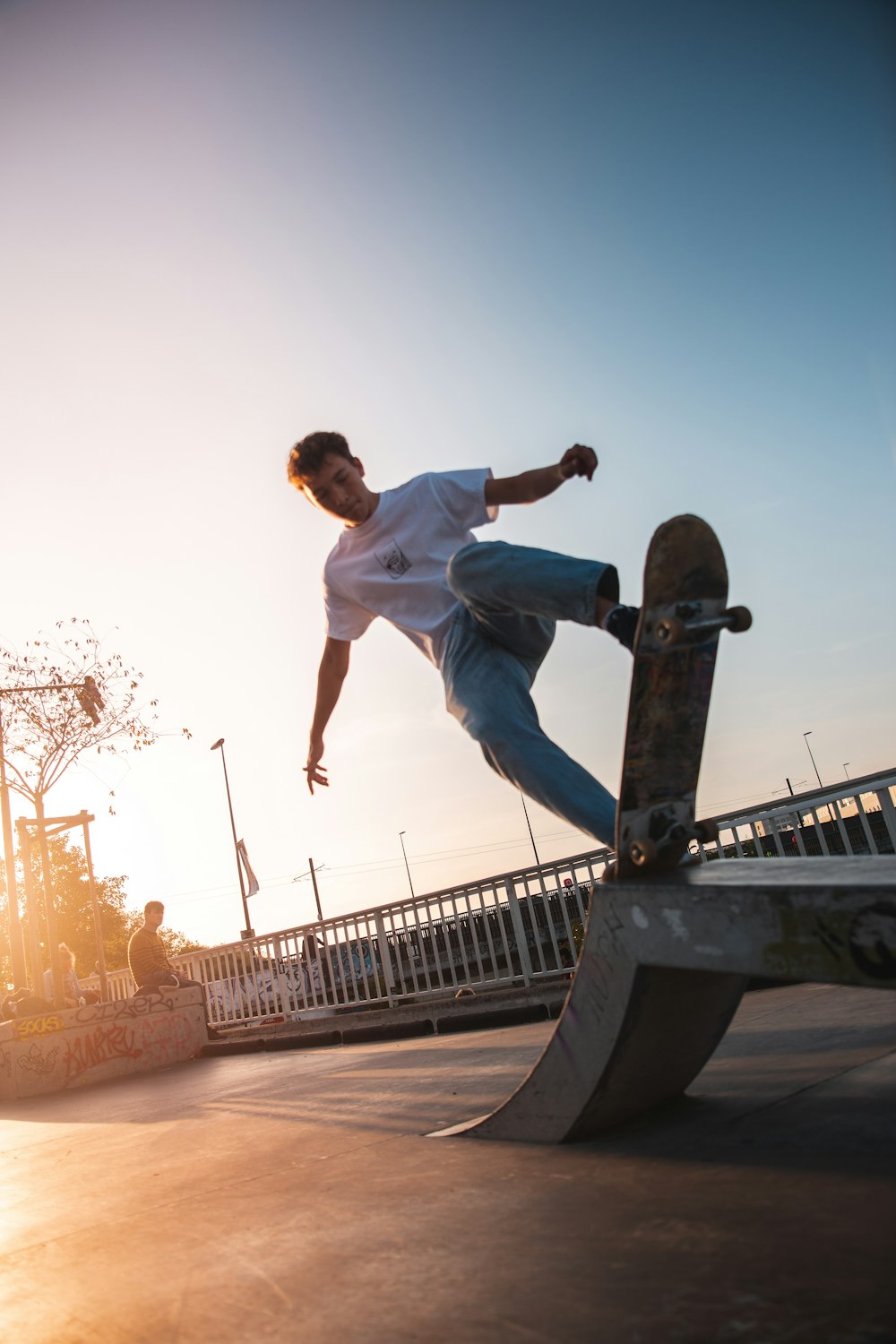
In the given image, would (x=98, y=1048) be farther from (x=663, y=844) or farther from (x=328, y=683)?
(x=663, y=844)

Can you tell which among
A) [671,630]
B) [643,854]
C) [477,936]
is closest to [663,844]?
[643,854]

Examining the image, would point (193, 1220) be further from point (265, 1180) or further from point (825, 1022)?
point (825, 1022)

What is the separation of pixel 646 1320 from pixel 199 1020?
11.9 meters

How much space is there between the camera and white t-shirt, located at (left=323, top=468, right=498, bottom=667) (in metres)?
3.41

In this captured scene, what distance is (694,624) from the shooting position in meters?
1.96

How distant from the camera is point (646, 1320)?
1.12 meters

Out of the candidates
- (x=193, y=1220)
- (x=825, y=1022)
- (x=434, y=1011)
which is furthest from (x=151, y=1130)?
(x=434, y=1011)

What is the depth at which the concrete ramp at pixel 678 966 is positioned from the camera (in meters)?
1.49

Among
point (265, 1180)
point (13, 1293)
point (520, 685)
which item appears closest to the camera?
point (13, 1293)

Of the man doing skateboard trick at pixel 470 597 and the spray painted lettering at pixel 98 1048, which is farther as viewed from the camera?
the spray painted lettering at pixel 98 1048

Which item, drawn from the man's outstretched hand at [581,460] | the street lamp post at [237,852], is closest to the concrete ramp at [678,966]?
the man's outstretched hand at [581,460]

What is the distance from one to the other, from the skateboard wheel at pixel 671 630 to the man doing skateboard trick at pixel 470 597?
0.31 metres

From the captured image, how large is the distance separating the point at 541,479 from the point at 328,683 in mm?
1520

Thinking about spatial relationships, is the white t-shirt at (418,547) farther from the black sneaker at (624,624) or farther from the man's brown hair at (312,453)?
the black sneaker at (624,624)
